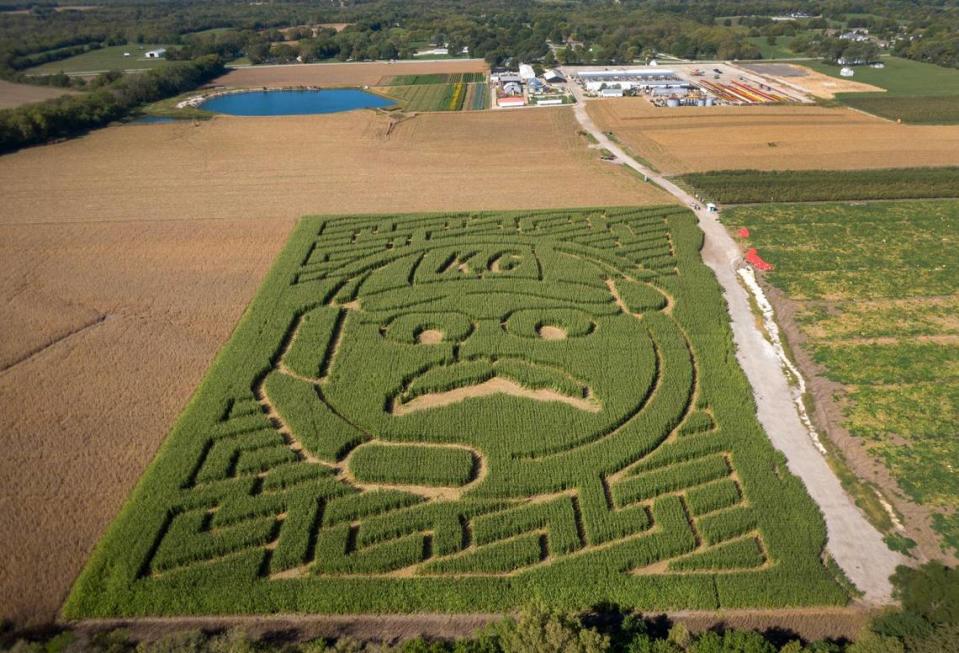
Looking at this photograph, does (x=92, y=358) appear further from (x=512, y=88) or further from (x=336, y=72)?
(x=336, y=72)

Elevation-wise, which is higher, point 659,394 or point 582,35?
point 582,35

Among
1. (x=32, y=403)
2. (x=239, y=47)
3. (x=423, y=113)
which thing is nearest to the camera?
(x=32, y=403)

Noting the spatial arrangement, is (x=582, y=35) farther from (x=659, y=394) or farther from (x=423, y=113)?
(x=659, y=394)

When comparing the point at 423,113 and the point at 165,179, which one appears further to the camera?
the point at 423,113

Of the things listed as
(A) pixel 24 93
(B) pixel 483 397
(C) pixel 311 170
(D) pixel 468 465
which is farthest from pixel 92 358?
(A) pixel 24 93

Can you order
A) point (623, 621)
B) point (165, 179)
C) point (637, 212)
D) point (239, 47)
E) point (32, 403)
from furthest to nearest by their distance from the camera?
point (239, 47), point (165, 179), point (637, 212), point (32, 403), point (623, 621)

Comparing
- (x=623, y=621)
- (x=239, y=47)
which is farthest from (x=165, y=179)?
(x=239, y=47)
